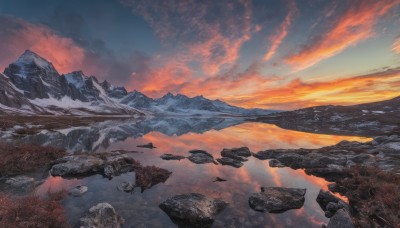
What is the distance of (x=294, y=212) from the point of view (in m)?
14.6

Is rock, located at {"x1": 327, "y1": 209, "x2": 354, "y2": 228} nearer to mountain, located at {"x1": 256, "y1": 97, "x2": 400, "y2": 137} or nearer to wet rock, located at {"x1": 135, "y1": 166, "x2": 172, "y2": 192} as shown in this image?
wet rock, located at {"x1": 135, "y1": 166, "x2": 172, "y2": 192}

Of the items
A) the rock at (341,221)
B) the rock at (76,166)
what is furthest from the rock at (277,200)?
the rock at (76,166)

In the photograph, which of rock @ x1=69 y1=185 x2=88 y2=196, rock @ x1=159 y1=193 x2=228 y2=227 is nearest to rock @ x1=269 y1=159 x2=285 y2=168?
rock @ x1=159 y1=193 x2=228 y2=227

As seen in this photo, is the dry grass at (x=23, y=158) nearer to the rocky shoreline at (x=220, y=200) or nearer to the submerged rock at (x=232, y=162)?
the rocky shoreline at (x=220, y=200)

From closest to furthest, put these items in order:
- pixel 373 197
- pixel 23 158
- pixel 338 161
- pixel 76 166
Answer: pixel 373 197
pixel 76 166
pixel 23 158
pixel 338 161

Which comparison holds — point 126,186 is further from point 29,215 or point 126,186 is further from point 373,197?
point 373,197

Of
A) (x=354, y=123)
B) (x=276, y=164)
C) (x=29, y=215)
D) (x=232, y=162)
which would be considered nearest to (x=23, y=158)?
(x=29, y=215)

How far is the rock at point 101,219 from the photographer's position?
1056cm

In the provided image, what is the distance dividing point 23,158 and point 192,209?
17.8 metres

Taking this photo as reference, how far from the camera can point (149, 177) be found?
19188mm

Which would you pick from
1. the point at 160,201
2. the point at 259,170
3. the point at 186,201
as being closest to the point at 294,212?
the point at 186,201

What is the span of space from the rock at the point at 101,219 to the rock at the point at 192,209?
9.25ft

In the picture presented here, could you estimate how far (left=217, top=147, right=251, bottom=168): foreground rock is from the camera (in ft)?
88.2

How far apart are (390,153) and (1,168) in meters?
41.1
